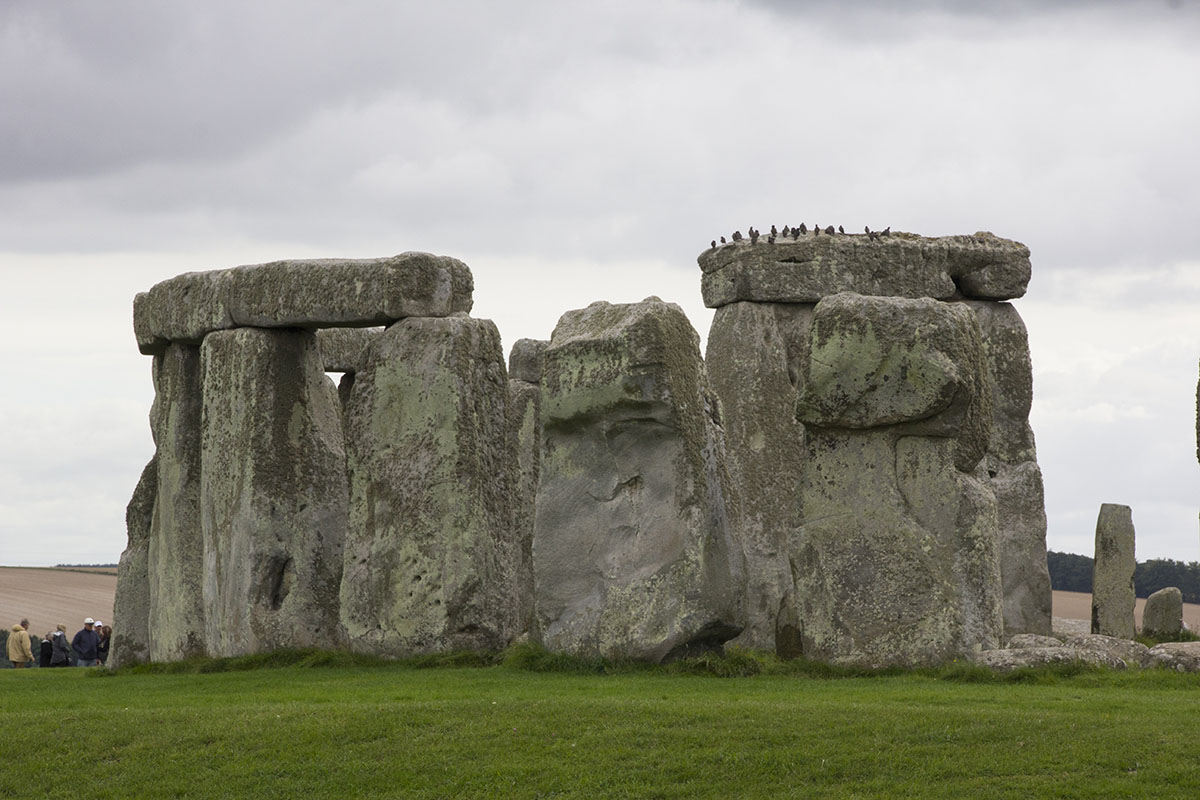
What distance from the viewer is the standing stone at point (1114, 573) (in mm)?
27562

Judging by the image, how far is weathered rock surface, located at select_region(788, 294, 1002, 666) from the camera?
1722 cm

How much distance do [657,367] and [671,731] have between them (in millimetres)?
4500

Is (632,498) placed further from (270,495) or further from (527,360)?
(527,360)

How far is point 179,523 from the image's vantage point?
80.1ft

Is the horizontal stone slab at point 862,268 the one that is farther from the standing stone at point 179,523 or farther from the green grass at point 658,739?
the green grass at point 658,739

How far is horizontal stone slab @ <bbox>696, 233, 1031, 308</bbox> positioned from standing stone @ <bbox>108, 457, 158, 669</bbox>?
7986 millimetres

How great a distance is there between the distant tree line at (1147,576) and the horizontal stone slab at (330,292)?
2597cm

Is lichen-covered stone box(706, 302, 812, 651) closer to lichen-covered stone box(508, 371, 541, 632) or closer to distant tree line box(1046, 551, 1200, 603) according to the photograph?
lichen-covered stone box(508, 371, 541, 632)

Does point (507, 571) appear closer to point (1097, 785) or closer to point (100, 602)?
point (1097, 785)

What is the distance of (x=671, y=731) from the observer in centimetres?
1460

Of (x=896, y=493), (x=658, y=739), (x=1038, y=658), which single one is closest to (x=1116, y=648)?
(x=1038, y=658)

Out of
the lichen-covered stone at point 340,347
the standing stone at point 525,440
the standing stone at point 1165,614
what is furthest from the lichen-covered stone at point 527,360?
the standing stone at point 1165,614

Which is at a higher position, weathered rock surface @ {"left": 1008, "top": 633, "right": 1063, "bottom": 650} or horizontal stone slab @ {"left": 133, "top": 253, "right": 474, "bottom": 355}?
horizontal stone slab @ {"left": 133, "top": 253, "right": 474, "bottom": 355}

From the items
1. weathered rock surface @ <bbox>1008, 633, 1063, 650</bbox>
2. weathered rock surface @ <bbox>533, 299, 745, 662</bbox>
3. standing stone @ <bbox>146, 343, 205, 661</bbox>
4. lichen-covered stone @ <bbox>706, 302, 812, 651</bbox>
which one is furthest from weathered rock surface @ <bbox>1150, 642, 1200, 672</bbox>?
standing stone @ <bbox>146, 343, 205, 661</bbox>
